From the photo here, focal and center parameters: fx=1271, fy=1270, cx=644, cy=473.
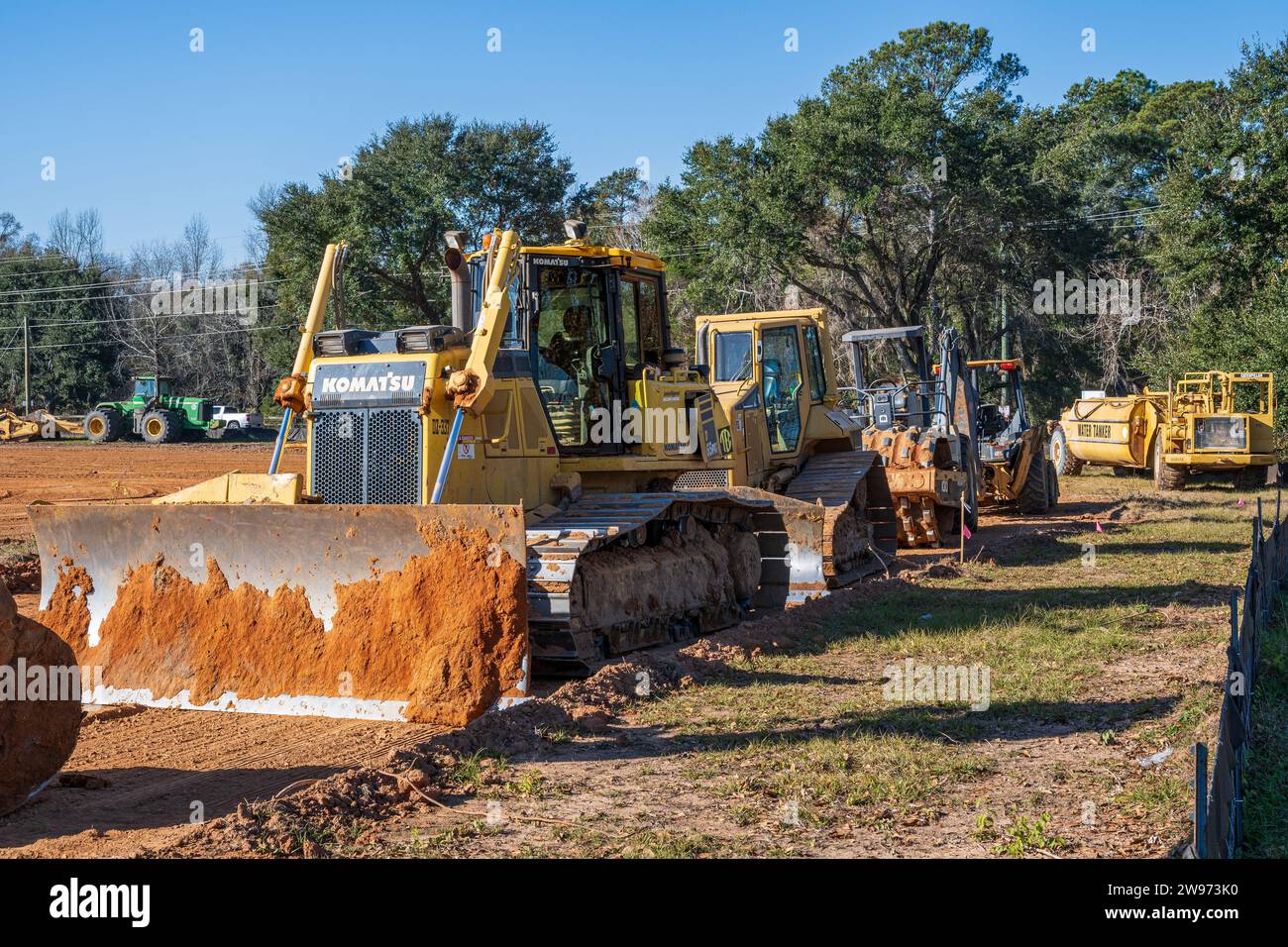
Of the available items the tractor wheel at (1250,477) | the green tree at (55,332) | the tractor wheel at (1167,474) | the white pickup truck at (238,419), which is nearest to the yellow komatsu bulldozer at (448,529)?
the tractor wheel at (1167,474)

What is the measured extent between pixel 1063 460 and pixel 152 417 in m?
30.6

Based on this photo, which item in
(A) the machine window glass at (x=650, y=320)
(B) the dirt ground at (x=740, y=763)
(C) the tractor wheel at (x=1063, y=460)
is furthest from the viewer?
(C) the tractor wheel at (x=1063, y=460)

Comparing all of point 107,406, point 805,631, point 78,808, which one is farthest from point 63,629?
point 107,406

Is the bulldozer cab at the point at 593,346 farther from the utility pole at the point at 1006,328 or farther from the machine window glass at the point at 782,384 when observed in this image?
the utility pole at the point at 1006,328

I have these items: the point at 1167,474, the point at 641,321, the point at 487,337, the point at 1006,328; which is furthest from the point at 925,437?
the point at 1006,328

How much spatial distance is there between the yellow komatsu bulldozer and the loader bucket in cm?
1

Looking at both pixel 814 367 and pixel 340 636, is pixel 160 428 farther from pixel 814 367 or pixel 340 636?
pixel 340 636

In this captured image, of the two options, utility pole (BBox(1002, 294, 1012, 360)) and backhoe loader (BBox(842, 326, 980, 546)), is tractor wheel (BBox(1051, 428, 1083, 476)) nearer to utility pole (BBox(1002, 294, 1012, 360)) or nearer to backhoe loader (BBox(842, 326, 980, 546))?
utility pole (BBox(1002, 294, 1012, 360))

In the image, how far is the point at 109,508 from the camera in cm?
904

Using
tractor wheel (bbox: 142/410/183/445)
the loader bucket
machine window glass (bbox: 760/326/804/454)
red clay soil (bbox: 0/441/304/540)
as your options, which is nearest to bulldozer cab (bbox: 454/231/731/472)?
the loader bucket

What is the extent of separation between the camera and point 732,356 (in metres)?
15.5

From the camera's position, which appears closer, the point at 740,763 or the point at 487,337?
the point at 740,763

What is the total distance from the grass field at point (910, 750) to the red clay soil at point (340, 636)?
3.12 ft

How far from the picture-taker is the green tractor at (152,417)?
146ft
